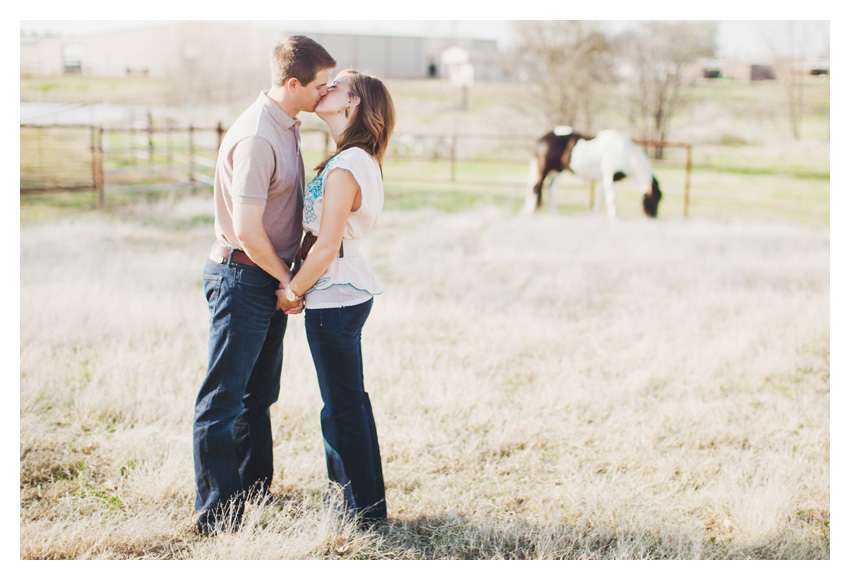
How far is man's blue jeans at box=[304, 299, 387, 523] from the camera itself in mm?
2393

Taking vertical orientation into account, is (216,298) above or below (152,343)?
above

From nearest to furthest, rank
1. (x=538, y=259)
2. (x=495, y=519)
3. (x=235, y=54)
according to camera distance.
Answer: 1. (x=495, y=519)
2. (x=538, y=259)
3. (x=235, y=54)

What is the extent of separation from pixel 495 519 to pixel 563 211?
1160cm

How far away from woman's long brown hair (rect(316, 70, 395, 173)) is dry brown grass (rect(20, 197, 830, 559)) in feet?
4.75

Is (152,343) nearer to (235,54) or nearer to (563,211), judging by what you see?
(563,211)

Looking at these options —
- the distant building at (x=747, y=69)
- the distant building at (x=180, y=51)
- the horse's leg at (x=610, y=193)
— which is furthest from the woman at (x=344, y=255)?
the distant building at (x=747, y=69)

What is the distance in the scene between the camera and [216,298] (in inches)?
95.7

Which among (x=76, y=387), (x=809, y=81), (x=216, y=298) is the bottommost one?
(x=76, y=387)

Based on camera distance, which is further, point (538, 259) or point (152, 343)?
point (538, 259)

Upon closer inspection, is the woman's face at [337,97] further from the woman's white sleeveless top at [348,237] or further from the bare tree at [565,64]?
the bare tree at [565,64]

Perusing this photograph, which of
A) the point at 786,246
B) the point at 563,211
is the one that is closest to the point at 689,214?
the point at 563,211

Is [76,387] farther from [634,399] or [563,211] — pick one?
[563,211]

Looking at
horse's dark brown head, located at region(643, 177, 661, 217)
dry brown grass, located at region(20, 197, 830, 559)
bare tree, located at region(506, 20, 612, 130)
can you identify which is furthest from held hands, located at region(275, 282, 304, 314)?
bare tree, located at region(506, 20, 612, 130)
